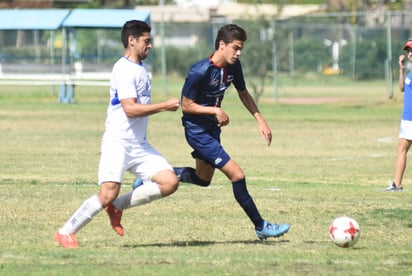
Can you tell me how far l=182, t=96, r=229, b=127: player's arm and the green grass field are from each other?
1097 mm

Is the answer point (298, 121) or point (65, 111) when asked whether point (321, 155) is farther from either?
point (65, 111)

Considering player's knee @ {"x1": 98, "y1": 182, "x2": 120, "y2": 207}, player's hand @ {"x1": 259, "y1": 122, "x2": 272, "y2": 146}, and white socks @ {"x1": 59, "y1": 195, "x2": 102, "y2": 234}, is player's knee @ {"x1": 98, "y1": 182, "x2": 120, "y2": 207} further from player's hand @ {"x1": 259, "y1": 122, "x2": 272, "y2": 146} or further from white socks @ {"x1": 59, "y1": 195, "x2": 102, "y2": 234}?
player's hand @ {"x1": 259, "y1": 122, "x2": 272, "y2": 146}

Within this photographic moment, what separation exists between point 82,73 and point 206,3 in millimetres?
41159

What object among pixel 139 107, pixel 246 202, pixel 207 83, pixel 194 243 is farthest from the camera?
pixel 207 83

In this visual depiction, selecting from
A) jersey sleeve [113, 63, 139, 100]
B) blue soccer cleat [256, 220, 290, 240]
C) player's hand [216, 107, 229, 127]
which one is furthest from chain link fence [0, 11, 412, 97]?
jersey sleeve [113, 63, 139, 100]

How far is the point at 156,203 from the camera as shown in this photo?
12359 mm

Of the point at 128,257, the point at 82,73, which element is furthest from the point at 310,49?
the point at 128,257

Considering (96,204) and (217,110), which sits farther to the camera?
(217,110)

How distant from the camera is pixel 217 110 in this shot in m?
9.25

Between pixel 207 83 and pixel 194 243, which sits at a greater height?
pixel 207 83

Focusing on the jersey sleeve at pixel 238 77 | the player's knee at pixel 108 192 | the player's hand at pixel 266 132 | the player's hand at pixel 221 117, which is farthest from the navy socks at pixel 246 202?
the player's knee at pixel 108 192

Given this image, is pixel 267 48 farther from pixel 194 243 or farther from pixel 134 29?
pixel 134 29

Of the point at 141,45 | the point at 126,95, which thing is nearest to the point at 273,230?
the point at 126,95

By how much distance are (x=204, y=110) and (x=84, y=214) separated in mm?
1445
